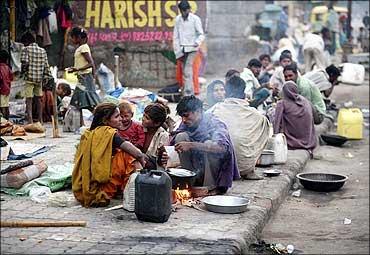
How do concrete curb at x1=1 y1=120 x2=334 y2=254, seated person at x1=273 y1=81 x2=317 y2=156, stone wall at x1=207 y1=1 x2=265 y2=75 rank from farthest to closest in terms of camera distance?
stone wall at x1=207 y1=1 x2=265 y2=75 < seated person at x1=273 y1=81 x2=317 y2=156 < concrete curb at x1=1 y1=120 x2=334 y2=254

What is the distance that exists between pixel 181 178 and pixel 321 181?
2.54m

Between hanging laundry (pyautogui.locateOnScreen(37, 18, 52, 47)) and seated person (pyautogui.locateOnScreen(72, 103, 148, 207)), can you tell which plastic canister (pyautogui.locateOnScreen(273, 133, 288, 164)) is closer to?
seated person (pyautogui.locateOnScreen(72, 103, 148, 207))

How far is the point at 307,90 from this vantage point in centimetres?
1158

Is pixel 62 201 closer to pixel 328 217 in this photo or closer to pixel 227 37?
pixel 328 217

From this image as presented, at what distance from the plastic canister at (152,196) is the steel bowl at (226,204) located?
0.68 meters

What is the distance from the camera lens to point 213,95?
959 centimetres

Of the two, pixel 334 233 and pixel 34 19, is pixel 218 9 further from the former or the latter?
pixel 334 233

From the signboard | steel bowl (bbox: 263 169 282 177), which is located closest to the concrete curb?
steel bowl (bbox: 263 169 282 177)

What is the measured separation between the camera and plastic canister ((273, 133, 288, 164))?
9651mm

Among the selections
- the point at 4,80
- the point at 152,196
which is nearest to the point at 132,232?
the point at 152,196

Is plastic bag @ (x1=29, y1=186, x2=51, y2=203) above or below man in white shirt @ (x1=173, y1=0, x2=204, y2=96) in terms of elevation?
below

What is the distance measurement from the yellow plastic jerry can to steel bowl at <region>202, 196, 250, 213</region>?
21.3 ft

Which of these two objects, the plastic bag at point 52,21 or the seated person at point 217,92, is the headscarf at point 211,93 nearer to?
the seated person at point 217,92

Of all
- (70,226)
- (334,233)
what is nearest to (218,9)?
(334,233)
